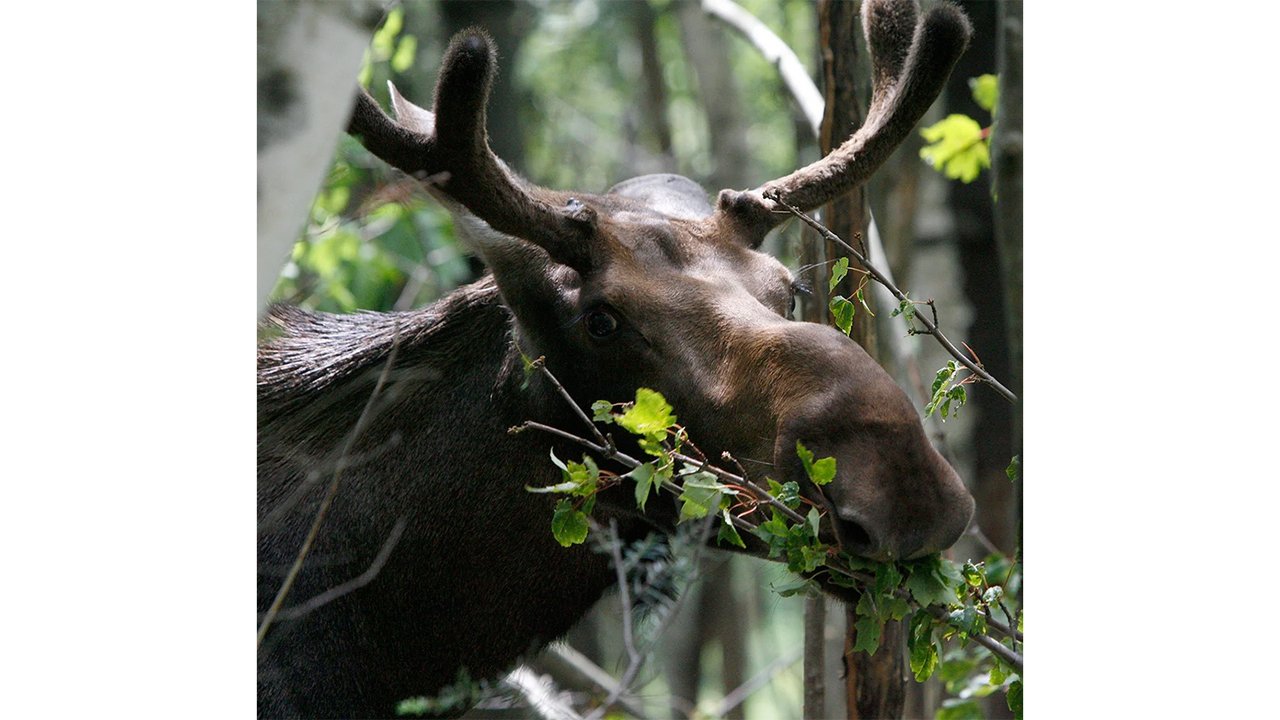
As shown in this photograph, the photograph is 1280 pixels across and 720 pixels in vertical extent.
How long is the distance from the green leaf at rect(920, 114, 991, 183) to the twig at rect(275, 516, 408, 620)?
179 centimetres

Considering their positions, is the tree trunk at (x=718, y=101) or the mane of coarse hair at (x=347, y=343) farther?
the tree trunk at (x=718, y=101)

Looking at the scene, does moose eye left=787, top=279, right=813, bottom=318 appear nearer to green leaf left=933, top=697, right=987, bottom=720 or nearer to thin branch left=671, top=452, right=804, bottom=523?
thin branch left=671, top=452, right=804, bottom=523

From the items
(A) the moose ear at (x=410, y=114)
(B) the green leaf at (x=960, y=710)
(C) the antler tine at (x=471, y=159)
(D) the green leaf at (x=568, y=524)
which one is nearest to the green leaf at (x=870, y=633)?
(D) the green leaf at (x=568, y=524)

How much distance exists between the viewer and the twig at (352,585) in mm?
2680

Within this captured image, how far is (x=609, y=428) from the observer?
2.57m

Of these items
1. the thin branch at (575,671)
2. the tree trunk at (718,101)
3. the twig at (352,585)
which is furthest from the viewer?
the tree trunk at (718,101)

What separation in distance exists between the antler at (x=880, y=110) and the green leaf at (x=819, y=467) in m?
0.84

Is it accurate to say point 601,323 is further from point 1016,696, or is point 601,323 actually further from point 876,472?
point 1016,696

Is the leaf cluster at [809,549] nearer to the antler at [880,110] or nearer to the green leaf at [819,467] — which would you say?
the green leaf at [819,467]

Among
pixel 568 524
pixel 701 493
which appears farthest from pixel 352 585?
pixel 701 493
